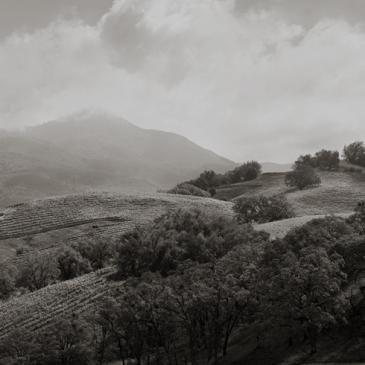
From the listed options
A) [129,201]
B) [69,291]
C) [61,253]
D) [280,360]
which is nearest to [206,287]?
[280,360]

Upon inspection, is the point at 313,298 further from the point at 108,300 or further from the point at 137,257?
the point at 137,257

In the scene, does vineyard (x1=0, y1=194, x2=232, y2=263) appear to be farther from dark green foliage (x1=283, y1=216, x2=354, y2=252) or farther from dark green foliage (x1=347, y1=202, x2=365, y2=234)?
dark green foliage (x1=283, y1=216, x2=354, y2=252)

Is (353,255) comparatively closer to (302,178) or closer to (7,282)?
(7,282)

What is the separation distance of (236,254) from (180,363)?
14.4 m

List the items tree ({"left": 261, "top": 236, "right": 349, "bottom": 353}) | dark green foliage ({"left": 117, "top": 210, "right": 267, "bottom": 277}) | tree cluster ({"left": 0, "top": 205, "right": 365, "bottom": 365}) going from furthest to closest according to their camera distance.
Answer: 1. dark green foliage ({"left": 117, "top": 210, "right": 267, "bottom": 277})
2. tree cluster ({"left": 0, "top": 205, "right": 365, "bottom": 365})
3. tree ({"left": 261, "top": 236, "right": 349, "bottom": 353})

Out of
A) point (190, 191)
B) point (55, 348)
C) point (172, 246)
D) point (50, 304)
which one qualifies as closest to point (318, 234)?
point (172, 246)

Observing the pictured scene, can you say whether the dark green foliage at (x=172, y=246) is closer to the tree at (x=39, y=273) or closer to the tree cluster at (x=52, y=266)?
the tree cluster at (x=52, y=266)

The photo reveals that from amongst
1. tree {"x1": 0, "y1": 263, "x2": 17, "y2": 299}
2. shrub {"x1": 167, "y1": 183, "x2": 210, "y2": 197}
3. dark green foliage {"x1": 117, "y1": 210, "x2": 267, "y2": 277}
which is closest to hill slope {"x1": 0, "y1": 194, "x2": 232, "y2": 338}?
dark green foliage {"x1": 117, "y1": 210, "x2": 267, "y2": 277}

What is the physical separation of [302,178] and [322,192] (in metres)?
18.8

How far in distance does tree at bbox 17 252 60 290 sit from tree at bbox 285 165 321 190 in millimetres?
100922

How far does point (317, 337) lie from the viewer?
49562 mm

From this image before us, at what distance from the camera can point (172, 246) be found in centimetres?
8119

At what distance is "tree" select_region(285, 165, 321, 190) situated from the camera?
571 ft

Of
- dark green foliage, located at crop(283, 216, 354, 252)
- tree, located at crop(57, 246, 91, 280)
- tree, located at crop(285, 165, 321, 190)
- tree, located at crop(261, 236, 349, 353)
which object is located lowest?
A: tree, located at crop(57, 246, 91, 280)
